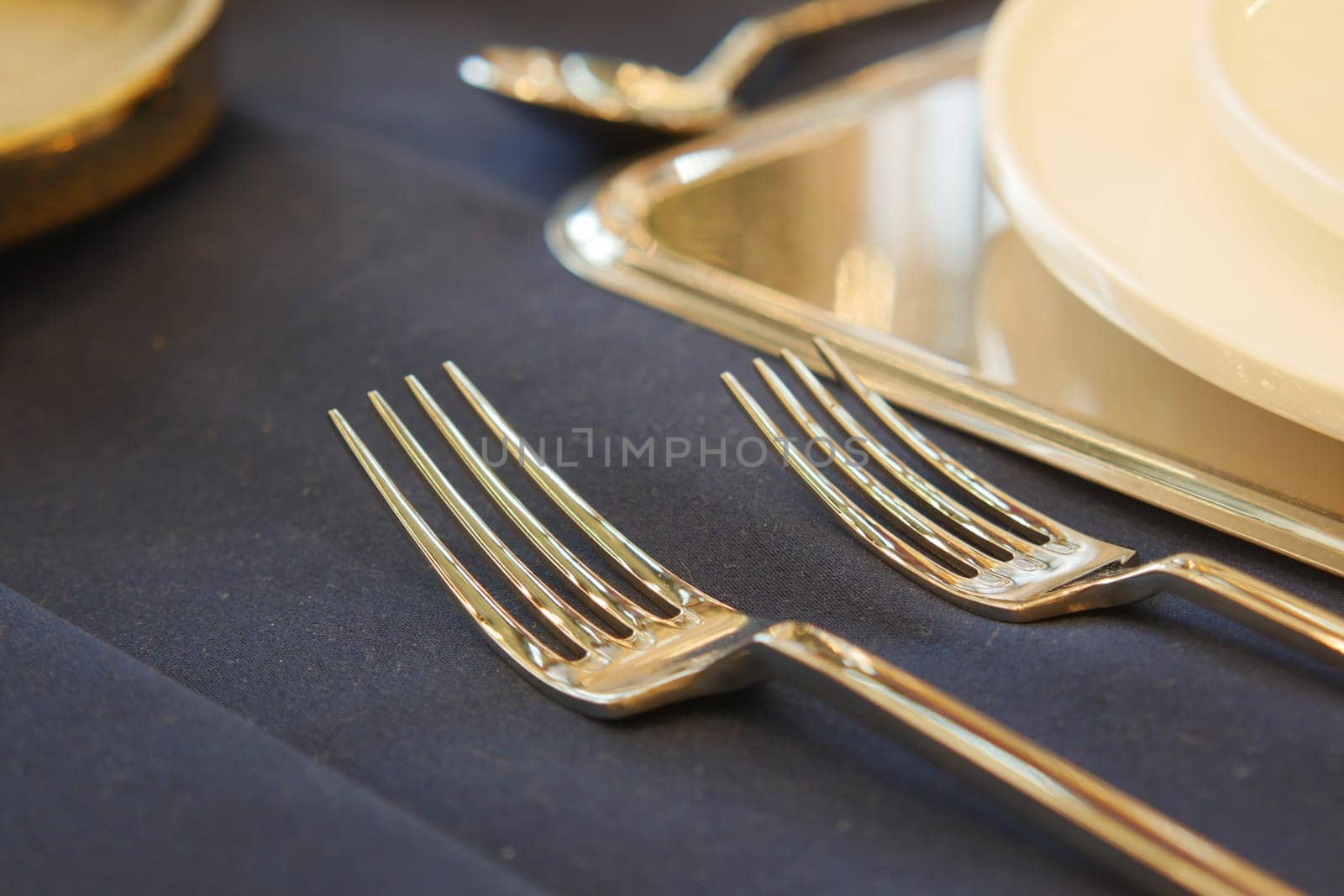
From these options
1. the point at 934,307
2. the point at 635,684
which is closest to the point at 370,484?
the point at 635,684

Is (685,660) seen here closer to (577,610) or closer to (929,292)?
(577,610)

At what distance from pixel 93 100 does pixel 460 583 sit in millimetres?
301

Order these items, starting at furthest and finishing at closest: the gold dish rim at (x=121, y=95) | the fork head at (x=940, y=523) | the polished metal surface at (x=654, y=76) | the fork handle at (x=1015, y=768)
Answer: the polished metal surface at (x=654, y=76) < the gold dish rim at (x=121, y=95) < the fork head at (x=940, y=523) < the fork handle at (x=1015, y=768)

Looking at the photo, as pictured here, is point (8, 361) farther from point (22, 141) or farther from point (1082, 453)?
point (1082, 453)

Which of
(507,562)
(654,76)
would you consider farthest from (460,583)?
(654,76)

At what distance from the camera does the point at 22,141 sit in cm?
48

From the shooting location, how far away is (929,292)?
1.51ft

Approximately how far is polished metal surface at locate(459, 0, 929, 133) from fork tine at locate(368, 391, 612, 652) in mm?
281

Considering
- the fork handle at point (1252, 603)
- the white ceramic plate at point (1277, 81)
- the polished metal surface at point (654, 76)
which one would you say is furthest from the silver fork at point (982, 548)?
the polished metal surface at point (654, 76)

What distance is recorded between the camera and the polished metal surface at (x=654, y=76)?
0.61 m

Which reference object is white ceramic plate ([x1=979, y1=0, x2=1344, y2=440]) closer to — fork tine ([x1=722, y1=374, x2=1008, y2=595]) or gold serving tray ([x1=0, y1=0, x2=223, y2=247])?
fork tine ([x1=722, y1=374, x2=1008, y2=595])

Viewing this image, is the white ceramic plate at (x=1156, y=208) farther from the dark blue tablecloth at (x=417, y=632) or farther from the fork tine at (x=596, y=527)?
the fork tine at (x=596, y=527)

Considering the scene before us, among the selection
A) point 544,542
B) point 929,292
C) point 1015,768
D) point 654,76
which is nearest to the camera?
point 1015,768

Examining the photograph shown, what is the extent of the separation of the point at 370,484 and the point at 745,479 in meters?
0.12
